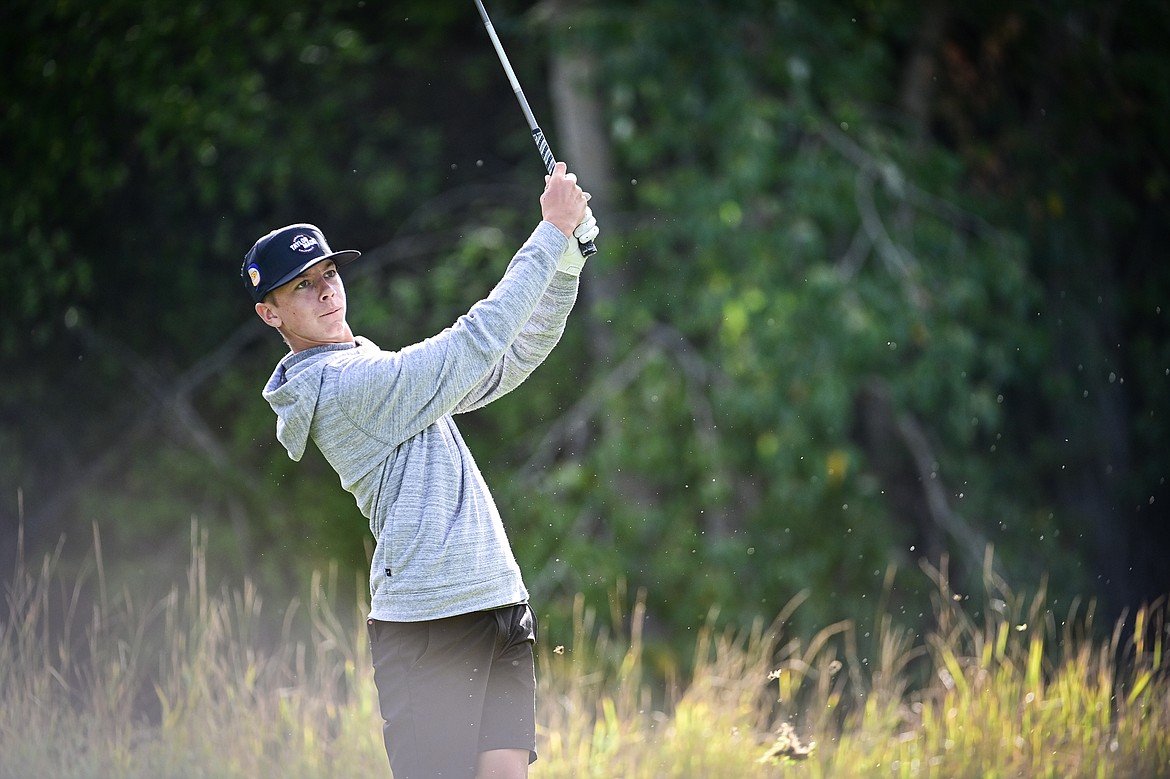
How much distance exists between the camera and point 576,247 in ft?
8.74

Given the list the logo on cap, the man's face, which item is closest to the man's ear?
the man's face

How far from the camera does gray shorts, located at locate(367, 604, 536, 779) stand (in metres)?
2.60

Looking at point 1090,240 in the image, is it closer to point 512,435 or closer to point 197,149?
point 512,435

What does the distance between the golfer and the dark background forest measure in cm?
400

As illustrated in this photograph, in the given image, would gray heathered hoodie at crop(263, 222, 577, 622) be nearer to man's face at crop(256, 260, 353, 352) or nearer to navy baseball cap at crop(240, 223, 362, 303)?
man's face at crop(256, 260, 353, 352)

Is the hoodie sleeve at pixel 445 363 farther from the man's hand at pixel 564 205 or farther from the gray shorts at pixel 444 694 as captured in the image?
the gray shorts at pixel 444 694

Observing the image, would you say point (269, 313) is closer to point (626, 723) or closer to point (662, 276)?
point (626, 723)

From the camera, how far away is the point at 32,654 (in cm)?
424

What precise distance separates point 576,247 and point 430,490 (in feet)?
1.72

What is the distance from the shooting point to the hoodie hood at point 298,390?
2629 millimetres

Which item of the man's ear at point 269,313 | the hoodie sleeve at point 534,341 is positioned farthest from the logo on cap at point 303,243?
the hoodie sleeve at point 534,341

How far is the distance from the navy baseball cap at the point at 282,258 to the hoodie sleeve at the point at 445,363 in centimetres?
20

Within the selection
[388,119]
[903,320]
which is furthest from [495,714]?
[388,119]

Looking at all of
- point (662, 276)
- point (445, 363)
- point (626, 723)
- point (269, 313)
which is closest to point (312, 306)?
point (269, 313)
